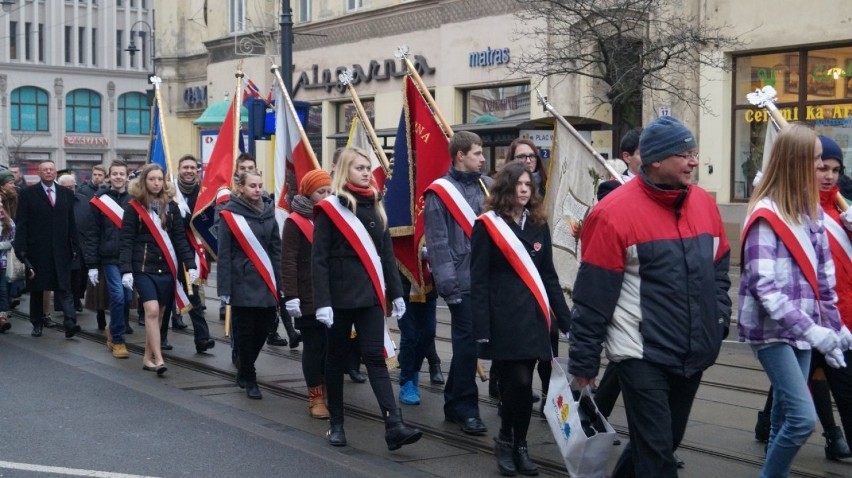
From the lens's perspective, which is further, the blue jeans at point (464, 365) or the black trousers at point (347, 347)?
the blue jeans at point (464, 365)

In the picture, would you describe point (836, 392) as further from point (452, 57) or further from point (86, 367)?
point (452, 57)

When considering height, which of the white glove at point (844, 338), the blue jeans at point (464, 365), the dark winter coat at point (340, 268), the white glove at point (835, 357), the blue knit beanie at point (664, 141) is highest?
the blue knit beanie at point (664, 141)

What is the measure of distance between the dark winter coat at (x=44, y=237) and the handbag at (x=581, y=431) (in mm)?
9088

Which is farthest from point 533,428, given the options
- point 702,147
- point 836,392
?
point 702,147

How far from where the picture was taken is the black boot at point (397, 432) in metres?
7.17

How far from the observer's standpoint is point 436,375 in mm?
9773

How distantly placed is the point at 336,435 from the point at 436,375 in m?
2.23

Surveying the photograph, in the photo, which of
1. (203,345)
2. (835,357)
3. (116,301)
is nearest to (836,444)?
(835,357)

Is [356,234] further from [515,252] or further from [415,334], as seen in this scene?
[415,334]

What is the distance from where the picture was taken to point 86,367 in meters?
11.0

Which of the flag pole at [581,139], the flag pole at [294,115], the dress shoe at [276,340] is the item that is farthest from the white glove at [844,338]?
the dress shoe at [276,340]

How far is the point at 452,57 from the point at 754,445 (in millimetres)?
21087

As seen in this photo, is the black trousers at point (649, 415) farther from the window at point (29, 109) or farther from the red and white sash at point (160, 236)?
the window at point (29, 109)

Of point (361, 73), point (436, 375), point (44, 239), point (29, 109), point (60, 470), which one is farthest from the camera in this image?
point (29, 109)
